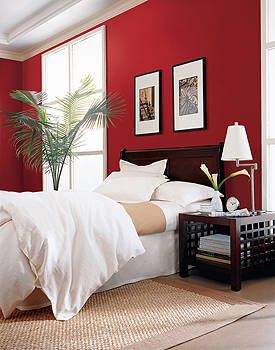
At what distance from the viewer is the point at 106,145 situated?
18.4 feet

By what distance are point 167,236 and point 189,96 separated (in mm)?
1602

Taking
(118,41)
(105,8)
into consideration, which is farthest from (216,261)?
(105,8)

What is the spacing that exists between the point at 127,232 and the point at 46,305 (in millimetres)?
723

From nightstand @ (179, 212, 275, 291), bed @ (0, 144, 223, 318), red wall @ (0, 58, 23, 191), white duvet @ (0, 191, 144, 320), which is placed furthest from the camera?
red wall @ (0, 58, 23, 191)

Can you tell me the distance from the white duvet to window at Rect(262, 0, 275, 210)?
1.36m

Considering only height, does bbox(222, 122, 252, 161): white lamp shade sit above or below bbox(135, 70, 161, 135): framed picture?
below

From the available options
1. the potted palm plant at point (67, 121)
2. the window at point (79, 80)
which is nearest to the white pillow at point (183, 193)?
the potted palm plant at point (67, 121)

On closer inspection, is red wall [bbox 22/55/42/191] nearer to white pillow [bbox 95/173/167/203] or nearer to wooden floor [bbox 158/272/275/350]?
white pillow [bbox 95/173/167/203]

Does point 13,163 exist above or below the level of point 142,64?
below

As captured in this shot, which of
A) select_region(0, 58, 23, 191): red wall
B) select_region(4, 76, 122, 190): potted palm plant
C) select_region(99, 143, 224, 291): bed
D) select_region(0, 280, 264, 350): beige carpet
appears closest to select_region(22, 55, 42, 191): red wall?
select_region(0, 58, 23, 191): red wall

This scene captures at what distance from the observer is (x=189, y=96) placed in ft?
14.7

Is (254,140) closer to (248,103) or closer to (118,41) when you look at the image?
(248,103)

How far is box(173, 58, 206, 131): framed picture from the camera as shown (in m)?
4.33

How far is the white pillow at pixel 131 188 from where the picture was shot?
3.98m
